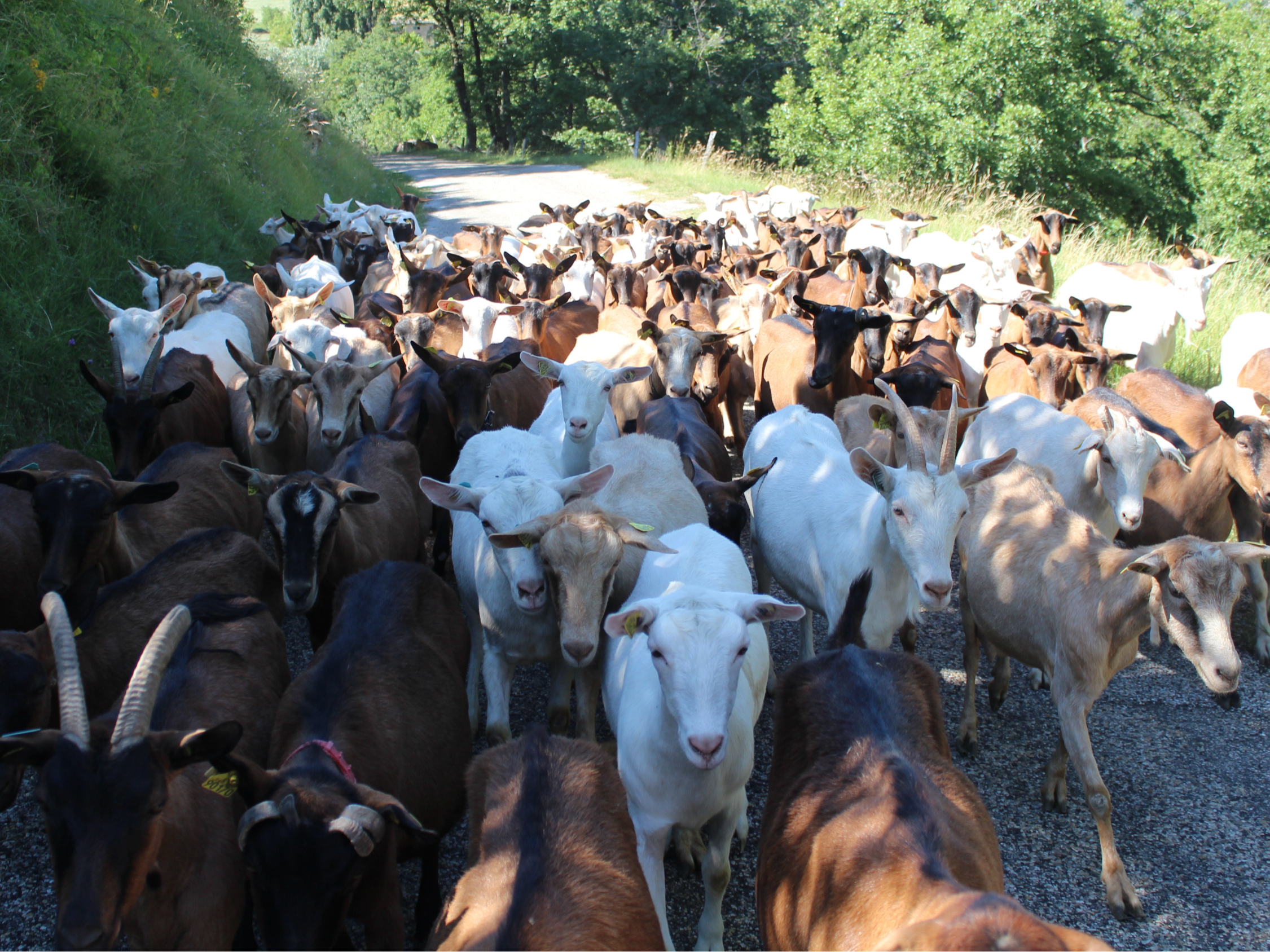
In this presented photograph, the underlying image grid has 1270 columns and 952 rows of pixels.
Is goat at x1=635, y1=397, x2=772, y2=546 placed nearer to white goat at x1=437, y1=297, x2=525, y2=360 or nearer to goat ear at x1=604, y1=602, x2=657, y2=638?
goat ear at x1=604, y1=602, x2=657, y2=638

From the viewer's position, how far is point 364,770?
138 inches

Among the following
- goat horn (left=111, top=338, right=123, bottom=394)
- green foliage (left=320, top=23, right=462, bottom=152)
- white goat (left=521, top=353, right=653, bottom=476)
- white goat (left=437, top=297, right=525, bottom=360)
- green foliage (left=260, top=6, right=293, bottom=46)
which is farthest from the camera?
green foliage (left=260, top=6, right=293, bottom=46)

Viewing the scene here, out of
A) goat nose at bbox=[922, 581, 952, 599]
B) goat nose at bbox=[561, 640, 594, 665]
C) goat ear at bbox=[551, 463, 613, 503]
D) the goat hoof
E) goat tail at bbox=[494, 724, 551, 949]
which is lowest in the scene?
the goat hoof

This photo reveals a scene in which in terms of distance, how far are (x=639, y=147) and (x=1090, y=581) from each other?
4024 centimetres

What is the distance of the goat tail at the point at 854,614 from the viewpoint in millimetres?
3982

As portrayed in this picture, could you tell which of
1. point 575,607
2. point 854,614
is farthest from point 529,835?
point 854,614

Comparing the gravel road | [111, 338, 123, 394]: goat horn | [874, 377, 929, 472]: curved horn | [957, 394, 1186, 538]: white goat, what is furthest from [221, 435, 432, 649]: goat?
the gravel road

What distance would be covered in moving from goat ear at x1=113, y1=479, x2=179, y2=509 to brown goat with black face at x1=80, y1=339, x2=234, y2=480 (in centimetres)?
139

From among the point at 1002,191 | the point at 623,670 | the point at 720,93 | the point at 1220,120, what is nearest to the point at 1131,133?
the point at 1220,120

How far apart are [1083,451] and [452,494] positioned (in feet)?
13.9

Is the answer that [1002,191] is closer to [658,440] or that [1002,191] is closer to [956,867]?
[658,440]

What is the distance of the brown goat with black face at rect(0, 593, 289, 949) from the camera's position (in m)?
2.74

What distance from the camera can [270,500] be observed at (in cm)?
481

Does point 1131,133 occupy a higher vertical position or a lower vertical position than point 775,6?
lower
